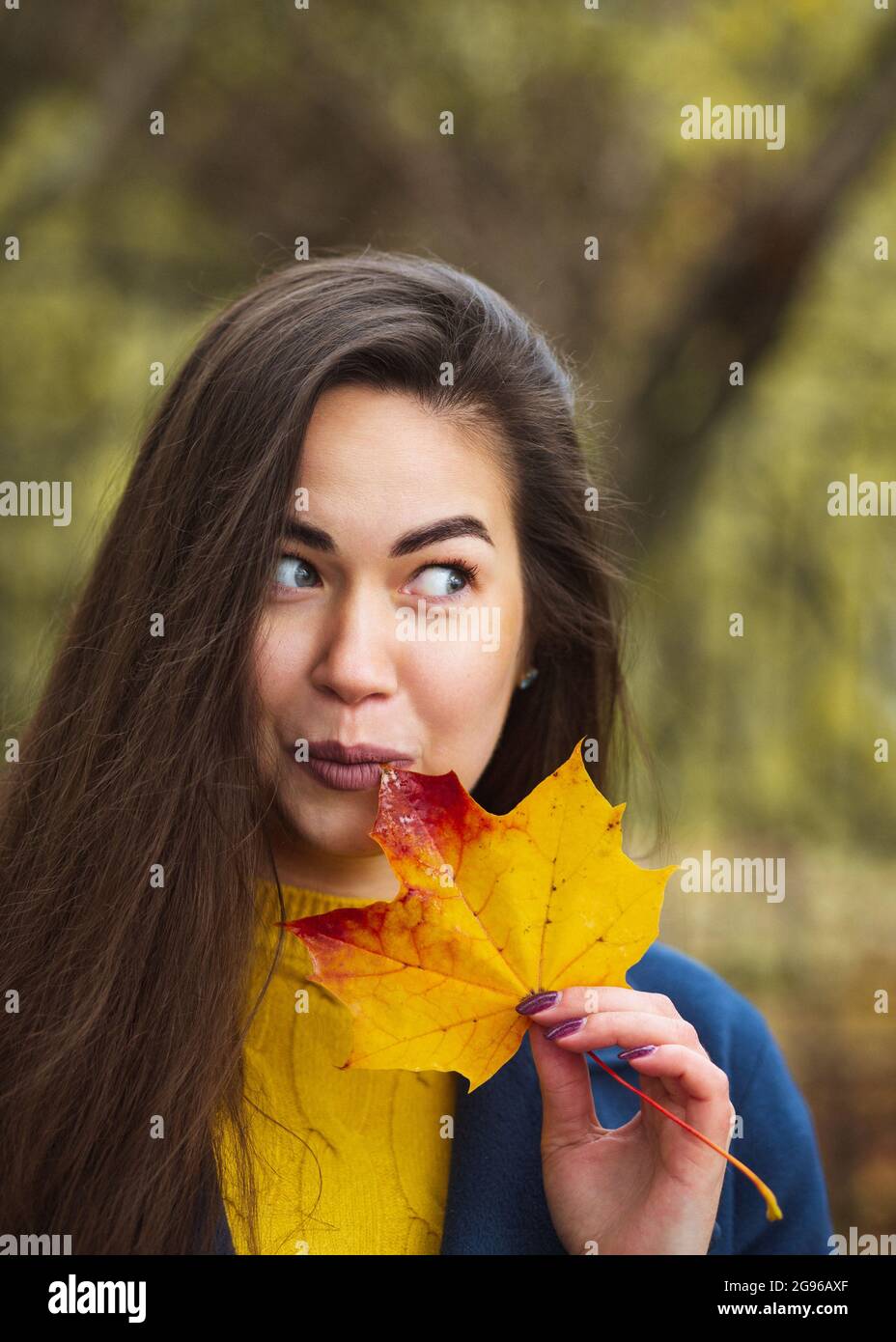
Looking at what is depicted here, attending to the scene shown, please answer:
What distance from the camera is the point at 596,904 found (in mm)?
1235

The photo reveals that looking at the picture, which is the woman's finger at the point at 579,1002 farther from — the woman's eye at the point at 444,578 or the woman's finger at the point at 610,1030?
the woman's eye at the point at 444,578

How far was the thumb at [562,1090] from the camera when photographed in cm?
131

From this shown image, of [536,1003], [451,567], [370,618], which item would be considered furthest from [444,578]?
[536,1003]

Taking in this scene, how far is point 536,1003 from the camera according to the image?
123 centimetres

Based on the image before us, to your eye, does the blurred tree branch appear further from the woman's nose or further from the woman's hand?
the woman's hand

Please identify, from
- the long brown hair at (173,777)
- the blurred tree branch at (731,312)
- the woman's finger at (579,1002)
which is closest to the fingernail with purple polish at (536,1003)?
the woman's finger at (579,1002)

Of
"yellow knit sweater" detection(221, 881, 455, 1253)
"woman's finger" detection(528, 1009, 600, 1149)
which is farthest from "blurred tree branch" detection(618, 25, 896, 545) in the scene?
"woman's finger" detection(528, 1009, 600, 1149)

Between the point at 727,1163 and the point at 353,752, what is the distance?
79cm

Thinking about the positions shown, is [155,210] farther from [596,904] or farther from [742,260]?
[596,904]

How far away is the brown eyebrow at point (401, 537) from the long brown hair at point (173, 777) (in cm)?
3

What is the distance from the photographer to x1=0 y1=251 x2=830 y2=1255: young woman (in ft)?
4.48
